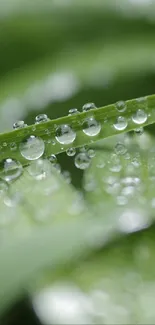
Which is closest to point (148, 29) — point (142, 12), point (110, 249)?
point (142, 12)

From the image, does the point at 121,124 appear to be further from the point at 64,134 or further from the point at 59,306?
the point at 59,306

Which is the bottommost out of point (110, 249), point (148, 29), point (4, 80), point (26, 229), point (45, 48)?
point (26, 229)

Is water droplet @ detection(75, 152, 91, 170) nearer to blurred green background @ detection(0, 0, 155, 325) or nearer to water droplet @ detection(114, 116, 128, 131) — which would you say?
water droplet @ detection(114, 116, 128, 131)

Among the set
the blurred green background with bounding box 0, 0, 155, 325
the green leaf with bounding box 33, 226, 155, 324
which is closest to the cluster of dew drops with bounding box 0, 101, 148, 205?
the green leaf with bounding box 33, 226, 155, 324

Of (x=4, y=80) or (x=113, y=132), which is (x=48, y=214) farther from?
(x=4, y=80)

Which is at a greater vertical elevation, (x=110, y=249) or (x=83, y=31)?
(x=83, y=31)

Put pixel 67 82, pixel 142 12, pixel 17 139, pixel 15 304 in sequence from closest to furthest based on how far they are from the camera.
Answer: pixel 17 139 < pixel 15 304 < pixel 67 82 < pixel 142 12

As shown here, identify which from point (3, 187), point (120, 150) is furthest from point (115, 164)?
point (3, 187)

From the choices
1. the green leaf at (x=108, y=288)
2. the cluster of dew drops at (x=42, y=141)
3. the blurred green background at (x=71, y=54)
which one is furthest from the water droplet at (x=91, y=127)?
the blurred green background at (x=71, y=54)
